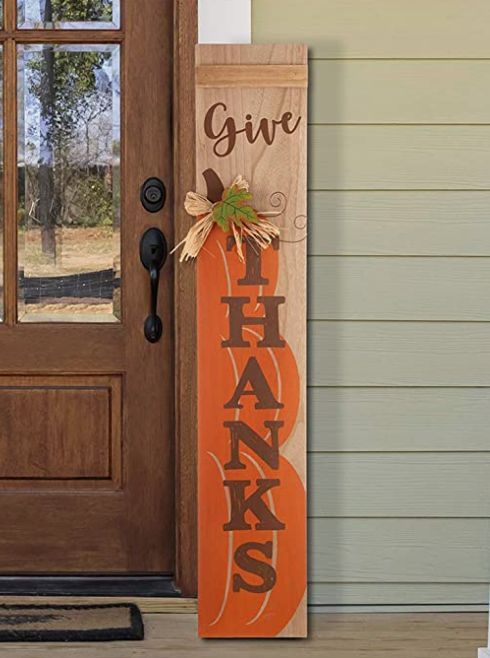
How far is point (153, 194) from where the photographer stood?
279cm

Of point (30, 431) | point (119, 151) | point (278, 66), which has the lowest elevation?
point (30, 431)

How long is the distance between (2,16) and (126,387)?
1.00m

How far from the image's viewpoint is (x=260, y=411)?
254 cm

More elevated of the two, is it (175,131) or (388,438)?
(175,131)

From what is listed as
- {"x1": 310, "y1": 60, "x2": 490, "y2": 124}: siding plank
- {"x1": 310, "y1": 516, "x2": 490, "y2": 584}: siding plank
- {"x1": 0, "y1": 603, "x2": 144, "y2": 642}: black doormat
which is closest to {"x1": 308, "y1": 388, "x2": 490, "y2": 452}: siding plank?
Answer: {"x1": 310, "y1": 516, "x2": 490, "y2": 584}: siding plank

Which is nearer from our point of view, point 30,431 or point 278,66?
point 278,66

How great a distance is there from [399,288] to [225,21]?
768 millimetres

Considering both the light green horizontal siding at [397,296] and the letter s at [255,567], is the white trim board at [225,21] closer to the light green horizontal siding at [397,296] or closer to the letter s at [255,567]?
the light green horizontal siding at [397,296]

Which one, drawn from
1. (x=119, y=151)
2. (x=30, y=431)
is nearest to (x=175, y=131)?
(x=119, y=151)

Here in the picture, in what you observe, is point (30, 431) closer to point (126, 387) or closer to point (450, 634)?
point (126, 387)

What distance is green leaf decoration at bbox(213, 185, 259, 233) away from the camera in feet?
8.12

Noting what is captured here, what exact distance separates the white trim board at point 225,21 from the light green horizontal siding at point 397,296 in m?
0.03

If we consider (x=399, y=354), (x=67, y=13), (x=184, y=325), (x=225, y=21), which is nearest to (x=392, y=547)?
(x=399, y=354)

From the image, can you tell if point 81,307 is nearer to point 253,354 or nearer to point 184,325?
point 184,325
